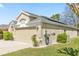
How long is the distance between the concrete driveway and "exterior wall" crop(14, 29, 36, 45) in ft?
0.18

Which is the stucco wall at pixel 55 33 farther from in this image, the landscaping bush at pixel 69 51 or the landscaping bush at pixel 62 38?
the landscaping bush at pixel 69 51

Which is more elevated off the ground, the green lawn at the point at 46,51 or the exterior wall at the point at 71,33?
the exterior wall at the point at 71,33

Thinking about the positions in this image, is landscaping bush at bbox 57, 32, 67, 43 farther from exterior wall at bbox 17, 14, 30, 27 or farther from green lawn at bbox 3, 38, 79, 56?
exterior wall at bbox 17, 14, 30, 27

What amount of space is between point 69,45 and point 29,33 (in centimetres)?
56

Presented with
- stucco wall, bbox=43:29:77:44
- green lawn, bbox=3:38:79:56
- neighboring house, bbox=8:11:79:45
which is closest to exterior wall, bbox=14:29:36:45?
neighboring house, bbox=8:11:79:45

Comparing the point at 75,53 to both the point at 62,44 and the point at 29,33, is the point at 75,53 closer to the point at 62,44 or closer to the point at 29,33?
the point at 62,44

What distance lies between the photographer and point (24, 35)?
3508 mm

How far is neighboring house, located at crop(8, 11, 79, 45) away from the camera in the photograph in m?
3.44

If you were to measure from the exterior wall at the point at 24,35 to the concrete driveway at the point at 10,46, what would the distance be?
0.18ft

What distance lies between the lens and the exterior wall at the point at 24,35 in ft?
11.4

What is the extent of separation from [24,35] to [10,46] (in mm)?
243

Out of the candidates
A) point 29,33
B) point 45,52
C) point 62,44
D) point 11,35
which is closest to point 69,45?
point 62,44

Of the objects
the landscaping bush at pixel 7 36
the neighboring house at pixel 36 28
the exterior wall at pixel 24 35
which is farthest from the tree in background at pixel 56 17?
the landscaping bush at pixel 7 36

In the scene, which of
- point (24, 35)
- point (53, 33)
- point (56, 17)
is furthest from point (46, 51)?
point (56, 17)
